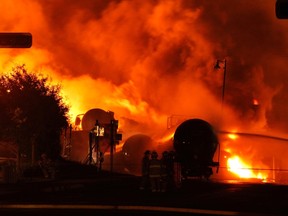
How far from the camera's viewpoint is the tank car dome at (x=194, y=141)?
2878 centimetres

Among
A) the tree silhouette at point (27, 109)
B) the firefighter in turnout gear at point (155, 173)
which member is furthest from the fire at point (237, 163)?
the firefighter in turnout gear at point (155, 173)

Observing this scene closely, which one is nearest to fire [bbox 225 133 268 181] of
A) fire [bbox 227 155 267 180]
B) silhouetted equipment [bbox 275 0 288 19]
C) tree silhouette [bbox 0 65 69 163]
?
fire [bbox 227 155 267 180]

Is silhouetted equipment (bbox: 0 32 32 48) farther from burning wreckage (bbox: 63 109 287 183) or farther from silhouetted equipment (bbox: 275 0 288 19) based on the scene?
burning wreckage (bbox: 63 109 287 183)

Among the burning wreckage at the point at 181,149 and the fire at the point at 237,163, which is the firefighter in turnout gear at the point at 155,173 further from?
the fire at the point at 237,163

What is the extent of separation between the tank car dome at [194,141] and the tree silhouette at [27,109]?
8.75 m

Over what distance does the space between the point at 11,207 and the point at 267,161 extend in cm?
3198

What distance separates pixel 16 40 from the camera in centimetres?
1441

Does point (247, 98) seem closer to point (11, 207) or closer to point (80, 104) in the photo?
point (80, 104)

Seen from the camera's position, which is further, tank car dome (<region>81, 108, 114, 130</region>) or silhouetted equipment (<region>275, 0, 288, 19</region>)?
tank car dome (<region>81, 108, 114, 130</region>)

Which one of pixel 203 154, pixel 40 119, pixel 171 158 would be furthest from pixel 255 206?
pixel 40 119

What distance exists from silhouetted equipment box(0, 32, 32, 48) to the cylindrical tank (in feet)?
51.5

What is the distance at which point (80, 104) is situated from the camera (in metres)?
73.8

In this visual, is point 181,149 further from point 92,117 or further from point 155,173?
point 92,117

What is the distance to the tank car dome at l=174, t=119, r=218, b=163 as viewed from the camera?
28.8 metres
